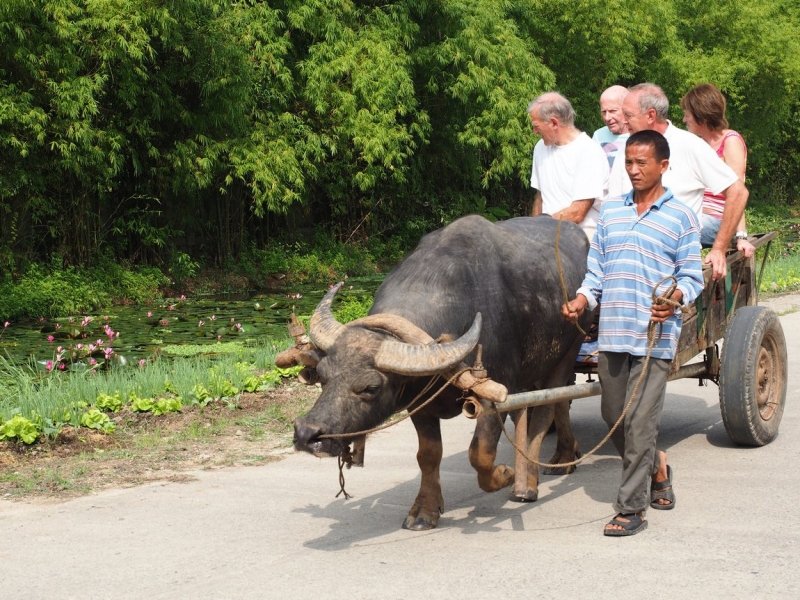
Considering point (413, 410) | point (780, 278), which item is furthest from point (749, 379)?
point (780, 278)

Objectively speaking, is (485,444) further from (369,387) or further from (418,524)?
(369,387)

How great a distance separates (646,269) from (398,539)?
1713 mm

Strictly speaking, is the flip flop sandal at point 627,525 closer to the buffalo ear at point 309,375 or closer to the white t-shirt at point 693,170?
the buffalo ear at point 309,375

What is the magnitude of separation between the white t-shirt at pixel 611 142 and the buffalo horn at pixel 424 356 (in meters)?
2.46

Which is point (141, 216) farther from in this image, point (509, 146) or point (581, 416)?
point (581, 416)

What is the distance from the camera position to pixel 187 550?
4844mm

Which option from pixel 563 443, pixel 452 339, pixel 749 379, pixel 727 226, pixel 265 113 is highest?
pixel 265 113

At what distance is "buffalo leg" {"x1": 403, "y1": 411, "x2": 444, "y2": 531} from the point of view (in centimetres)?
516

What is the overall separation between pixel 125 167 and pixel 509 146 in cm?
814

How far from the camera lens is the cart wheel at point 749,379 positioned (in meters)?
6.34

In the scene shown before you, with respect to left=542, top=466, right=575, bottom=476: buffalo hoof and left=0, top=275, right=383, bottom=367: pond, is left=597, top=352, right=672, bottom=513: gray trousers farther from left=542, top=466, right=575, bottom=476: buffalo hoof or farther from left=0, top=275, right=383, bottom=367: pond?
left=0, top=275, right=383, bottom=367: pond

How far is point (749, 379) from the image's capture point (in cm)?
634

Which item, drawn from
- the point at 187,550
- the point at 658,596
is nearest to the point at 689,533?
the point at 658,596

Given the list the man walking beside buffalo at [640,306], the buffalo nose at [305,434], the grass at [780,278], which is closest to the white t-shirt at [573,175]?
the man walking beside buffalo at [640,306]
